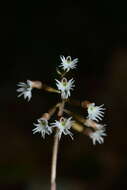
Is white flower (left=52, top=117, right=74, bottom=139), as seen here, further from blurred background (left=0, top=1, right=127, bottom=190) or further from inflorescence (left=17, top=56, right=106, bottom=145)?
blurred background (left=0, top=1, right=127, bottom=190)

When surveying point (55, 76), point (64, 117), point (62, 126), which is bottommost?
point (62, 126)

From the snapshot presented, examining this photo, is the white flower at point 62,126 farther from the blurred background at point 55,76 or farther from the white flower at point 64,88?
the blurred background at point 55,76

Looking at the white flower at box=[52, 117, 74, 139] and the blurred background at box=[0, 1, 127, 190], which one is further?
the blurred background at box=[0, 1, 127, 190]

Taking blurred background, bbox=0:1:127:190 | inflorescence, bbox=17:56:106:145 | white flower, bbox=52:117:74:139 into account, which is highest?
blurred background, bbox=0:1:127:190

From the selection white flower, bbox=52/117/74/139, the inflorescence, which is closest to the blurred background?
the inflorescence

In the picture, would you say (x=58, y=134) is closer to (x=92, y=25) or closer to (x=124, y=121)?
(x=124, y=121)

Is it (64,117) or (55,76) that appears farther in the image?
(55,76)

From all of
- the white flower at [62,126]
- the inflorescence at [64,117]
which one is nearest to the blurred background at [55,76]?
the inflorescence at [64,117]

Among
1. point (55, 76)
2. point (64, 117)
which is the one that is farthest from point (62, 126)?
point (55, 76)

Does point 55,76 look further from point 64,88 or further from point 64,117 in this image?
point 64,88
